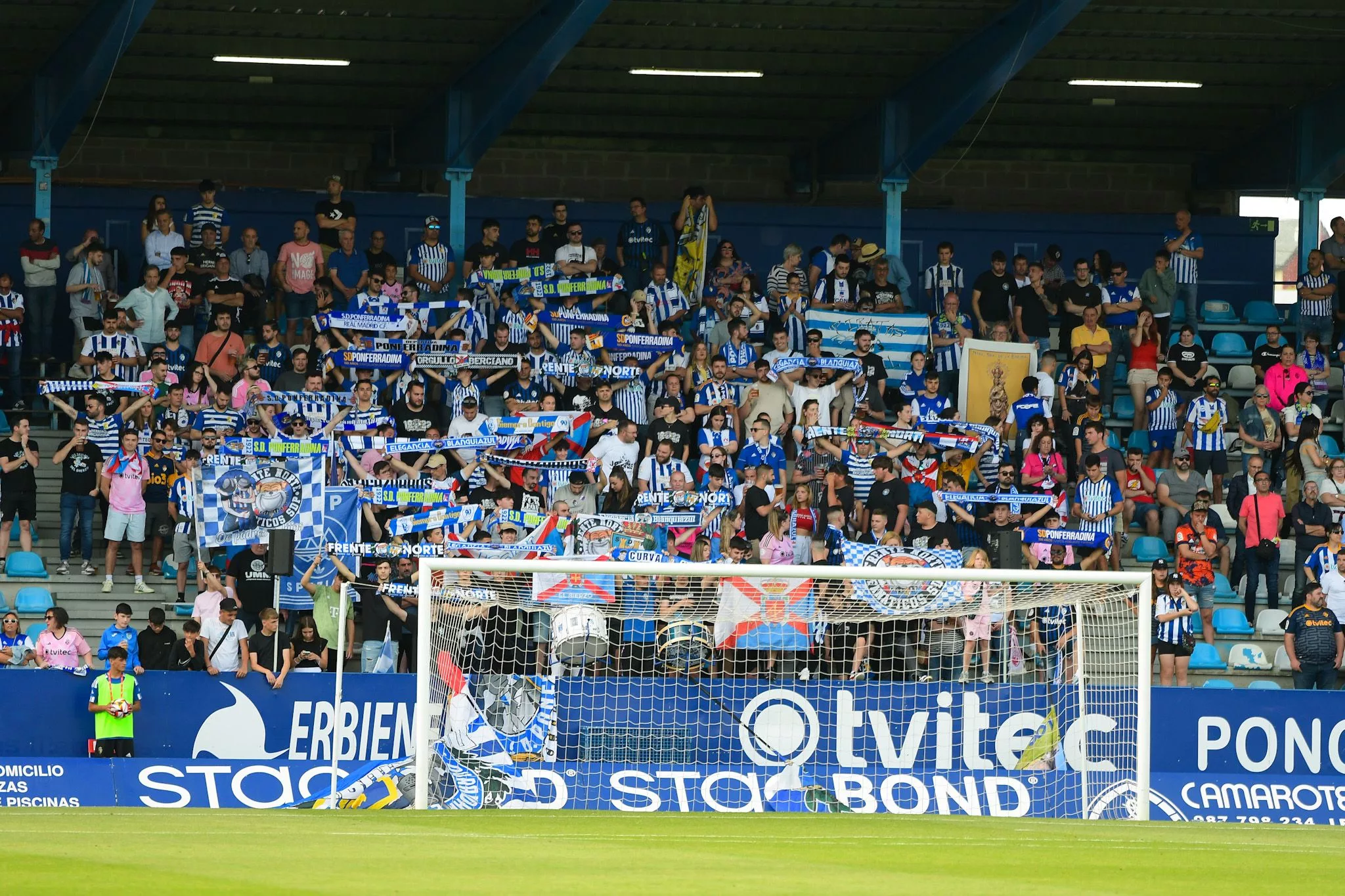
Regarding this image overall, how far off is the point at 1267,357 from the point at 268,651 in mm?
13388

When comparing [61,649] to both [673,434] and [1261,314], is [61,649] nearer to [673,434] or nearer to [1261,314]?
[673,434]

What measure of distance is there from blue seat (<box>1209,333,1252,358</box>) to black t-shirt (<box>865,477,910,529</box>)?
24.2 ft

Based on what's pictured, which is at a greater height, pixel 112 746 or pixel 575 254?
pixel 575 254

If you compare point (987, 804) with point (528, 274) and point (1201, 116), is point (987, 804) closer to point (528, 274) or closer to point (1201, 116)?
point (528, 274)

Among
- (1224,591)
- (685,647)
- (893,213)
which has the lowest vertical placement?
(685,647)

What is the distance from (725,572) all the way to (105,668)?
6.38 metres

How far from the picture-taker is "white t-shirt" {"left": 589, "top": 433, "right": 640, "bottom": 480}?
21.9 metres

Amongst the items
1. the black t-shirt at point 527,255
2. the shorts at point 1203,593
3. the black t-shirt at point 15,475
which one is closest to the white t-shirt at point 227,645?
the black t-shirt at point 15,475

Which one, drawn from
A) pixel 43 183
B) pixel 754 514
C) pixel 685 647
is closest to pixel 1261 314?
pixel 754 514

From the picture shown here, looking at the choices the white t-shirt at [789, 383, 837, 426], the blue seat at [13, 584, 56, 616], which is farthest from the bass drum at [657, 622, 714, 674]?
the blue seat at [13, 584, 56, 616]

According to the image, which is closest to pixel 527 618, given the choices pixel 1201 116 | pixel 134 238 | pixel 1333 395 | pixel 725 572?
pixel 725 572

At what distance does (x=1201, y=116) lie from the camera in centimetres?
2836

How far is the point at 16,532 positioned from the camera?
21234 mm

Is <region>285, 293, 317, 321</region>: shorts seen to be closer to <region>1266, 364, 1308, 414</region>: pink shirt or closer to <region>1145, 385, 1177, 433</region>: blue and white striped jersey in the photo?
<region>1145, 385, 1177, 433</region>: blue and white striped jersey
